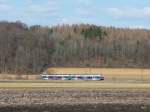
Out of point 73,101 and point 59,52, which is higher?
point 59,52

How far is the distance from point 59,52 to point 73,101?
11824 centimetres

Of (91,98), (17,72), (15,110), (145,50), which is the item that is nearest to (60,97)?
(91,98)

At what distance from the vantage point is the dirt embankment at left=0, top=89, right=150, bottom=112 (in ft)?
150

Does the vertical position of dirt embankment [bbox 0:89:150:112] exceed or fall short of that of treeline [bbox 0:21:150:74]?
it falls short

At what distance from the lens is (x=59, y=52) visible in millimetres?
172875

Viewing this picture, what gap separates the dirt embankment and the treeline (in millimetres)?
80962

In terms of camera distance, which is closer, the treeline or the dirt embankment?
the dirt embankment

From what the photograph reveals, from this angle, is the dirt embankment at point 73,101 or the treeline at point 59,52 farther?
the treeline at point 59,52

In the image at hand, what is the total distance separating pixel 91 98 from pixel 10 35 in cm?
11804

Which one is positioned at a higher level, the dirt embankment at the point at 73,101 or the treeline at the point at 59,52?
the treeline at the point at 59,52

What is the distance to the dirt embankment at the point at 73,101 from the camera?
45.8m

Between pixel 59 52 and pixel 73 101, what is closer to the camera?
pixel 73 101

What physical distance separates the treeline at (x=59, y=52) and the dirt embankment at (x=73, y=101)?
81.0m

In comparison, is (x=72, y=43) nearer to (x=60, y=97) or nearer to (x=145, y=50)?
(x=145, y=50)
